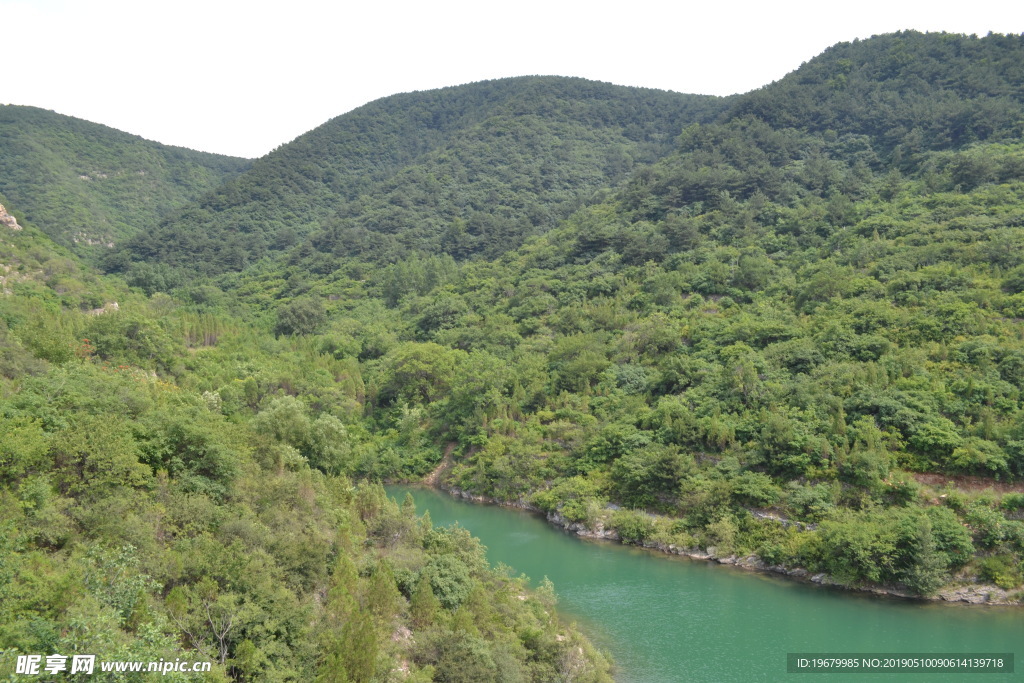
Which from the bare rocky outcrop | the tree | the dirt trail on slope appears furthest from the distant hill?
the bare rocky outcrop

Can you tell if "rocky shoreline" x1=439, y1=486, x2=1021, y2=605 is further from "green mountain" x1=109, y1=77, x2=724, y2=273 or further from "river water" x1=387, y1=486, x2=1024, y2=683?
"green mountain" x1=109, y1=77, x2=724, y2=273

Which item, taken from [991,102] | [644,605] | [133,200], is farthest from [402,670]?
[133,200]

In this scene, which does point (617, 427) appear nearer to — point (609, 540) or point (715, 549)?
point (609, 540)

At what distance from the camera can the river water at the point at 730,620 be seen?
71.4 feet

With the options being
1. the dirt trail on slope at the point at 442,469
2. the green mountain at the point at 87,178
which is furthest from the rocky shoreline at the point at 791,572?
the green mountain at the point at 87,178

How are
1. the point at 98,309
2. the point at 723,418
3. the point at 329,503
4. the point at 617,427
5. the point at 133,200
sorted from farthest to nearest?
1. the point at 133,200
2. the point at 98,309
3. the point at 617,427
4. the point at 723,418
5. the point at 329,503

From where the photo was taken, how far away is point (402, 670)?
1680 cm

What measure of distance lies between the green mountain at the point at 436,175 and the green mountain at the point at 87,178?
6.93 m

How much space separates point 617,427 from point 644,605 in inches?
555

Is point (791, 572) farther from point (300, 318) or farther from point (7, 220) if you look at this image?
point (7, 220)

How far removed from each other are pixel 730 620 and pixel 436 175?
85765 millimetres

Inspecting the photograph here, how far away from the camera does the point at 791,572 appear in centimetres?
2898

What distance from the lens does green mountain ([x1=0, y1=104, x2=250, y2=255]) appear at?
8644 cm

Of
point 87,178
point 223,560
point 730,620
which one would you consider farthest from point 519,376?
point 87,178
